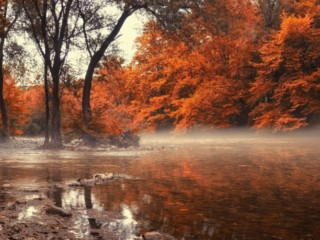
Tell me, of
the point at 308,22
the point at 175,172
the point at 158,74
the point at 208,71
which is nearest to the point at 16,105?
the point at 158,74

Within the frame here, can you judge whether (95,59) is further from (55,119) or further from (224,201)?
(224,201)

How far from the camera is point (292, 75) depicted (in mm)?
33906

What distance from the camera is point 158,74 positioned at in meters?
41.4

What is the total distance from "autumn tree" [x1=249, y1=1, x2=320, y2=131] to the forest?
0.08 meters

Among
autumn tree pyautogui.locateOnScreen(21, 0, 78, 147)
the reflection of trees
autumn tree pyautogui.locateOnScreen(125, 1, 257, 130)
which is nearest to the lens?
→ the reflection of trees

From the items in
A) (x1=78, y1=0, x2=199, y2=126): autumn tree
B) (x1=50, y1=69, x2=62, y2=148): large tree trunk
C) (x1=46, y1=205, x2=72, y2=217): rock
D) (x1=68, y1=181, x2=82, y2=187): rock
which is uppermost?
(x1=78, y1=0, x2=199, y2=126): autumn tree

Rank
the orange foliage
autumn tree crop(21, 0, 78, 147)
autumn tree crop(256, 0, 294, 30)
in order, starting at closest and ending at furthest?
autumn tree crop(21, 0, 78, 147), autumn tree crop(256, 0, 294, 30), the orange foliage

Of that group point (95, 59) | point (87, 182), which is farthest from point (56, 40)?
point (87, 182)

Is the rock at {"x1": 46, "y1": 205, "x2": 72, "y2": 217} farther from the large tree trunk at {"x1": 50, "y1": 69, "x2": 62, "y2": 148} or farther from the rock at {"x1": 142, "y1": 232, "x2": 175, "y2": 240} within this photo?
the large tree trunk at {"x1": 50, "y1": 69, "x2": 62, "y2": 148}

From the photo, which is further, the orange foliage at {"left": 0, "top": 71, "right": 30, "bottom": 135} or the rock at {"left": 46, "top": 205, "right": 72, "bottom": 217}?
the orange foliage at {"left": 0, "top": 71, "right": 30, "bottom": 135}

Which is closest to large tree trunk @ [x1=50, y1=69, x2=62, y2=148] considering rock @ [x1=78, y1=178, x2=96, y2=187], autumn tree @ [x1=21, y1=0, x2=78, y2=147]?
autumn tree @ [x1=21, y1=0, x2=78, y2=147]

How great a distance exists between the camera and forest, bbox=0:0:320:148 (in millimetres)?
23453

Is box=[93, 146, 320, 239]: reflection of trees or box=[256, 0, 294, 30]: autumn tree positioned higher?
box=[256, 0, 294, 30]: autumn tree

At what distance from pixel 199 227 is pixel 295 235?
1128mm
